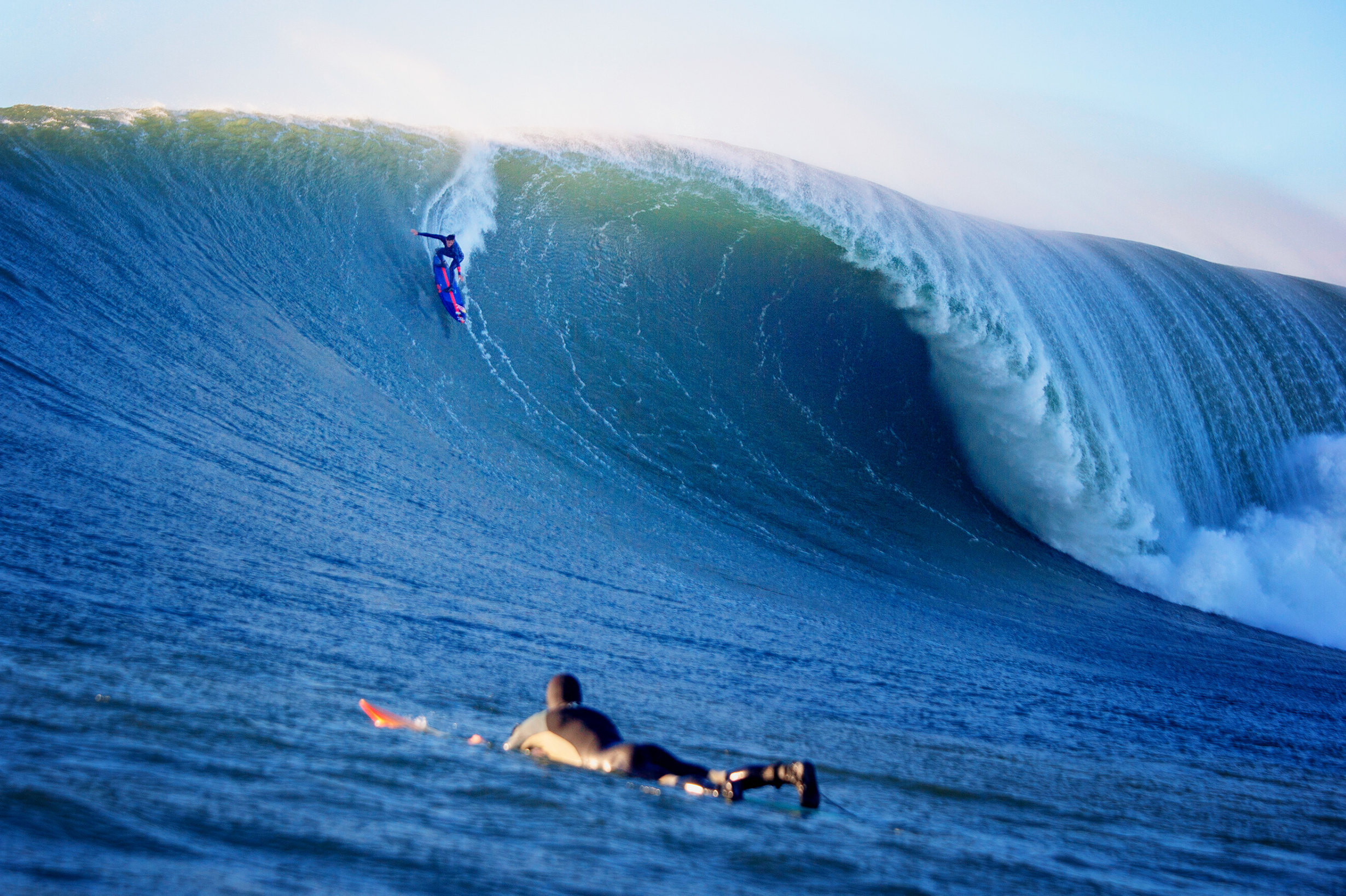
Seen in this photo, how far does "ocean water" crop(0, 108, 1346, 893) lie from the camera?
279 centimetres

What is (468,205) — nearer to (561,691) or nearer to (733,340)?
(733,340)

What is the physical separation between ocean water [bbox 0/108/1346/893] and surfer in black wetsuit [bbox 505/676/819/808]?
0.31 feet

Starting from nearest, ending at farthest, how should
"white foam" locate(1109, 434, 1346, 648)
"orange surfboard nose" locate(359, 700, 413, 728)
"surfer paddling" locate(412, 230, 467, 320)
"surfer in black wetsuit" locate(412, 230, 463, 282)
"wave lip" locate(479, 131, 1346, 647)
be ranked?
1. "orange surfboard nose" locate(359, 700, 413, 728)
2. "surfer paddling" locate(412, 230, 467, 320)
3. "white foam" locate(1109, 434, 1346, 648)
4. "surfer in black wetsuit" locate(412, 230, 463, 282)
5. "wave lip" locate(479, 131, 1346, 647)

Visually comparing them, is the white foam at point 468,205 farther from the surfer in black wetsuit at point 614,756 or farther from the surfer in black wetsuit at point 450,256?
the surfer in black wetsuit at point 614,756

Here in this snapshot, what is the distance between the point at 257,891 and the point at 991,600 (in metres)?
7.70

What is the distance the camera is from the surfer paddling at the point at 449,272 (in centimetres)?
1112

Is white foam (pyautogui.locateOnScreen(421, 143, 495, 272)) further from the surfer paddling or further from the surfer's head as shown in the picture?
the surfer's head

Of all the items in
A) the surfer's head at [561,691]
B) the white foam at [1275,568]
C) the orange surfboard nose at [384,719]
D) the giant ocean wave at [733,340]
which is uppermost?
the giant ocean wave at [733,340]

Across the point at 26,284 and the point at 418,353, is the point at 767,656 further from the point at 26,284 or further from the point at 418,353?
the point at 26,284

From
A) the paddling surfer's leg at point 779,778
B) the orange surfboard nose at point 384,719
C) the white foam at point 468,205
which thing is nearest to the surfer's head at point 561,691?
the orange surfboard nose at point 384,719

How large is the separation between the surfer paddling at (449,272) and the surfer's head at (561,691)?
814 centimetres

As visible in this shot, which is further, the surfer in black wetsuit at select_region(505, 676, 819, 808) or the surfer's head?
the surfer's head

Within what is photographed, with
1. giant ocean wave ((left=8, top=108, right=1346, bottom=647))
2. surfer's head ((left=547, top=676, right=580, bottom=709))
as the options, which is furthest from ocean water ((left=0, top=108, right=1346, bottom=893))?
surfer's head ((left=547, top=676, right=580, bottom=709))

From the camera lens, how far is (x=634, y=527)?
316 inches
